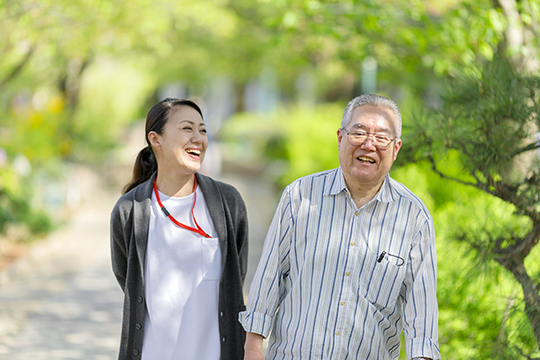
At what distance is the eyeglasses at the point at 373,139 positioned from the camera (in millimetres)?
2287

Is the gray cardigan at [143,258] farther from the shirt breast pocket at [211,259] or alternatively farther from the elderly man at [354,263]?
the elderly man at [354,263]

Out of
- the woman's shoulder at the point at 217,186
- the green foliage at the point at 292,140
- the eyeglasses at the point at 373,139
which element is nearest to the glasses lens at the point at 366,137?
the eyeglasses at the point at 373,139

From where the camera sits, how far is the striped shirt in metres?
2.30

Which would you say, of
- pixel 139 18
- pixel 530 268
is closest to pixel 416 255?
pixel 530 268

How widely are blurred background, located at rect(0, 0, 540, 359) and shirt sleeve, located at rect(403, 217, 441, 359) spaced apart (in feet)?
3.04

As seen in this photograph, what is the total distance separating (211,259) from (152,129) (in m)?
0.62

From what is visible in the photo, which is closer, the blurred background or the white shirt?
the white shirt

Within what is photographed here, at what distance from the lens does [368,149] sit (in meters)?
2.28

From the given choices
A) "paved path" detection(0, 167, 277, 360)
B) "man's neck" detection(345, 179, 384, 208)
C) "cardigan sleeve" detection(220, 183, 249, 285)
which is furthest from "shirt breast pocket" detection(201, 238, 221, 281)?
"paved path" detection(0, 167, 277, 360)

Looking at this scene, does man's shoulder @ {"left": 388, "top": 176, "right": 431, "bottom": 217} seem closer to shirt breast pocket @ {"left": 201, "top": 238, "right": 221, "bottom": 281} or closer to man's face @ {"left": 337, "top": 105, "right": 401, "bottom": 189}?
man's face @ {"left": 337, "top": 105, "right": 401, "bottom": 189}

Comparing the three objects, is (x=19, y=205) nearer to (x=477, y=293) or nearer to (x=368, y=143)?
(x=477, y=293)

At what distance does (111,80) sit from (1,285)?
381 inches

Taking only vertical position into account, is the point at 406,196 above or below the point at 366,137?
below

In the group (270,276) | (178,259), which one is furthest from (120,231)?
(270,276)
